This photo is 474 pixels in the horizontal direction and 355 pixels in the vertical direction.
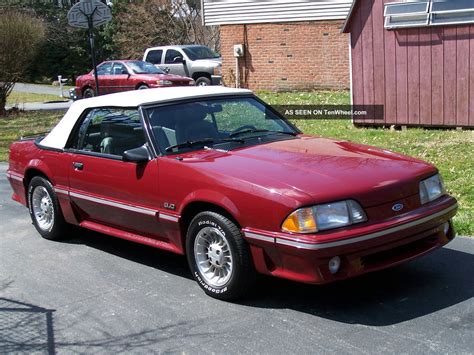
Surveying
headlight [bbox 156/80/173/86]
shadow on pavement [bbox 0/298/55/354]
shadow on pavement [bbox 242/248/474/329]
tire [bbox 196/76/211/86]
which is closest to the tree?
headlight [bbox 156/80/173/86]

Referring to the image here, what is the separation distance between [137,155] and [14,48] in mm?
17088

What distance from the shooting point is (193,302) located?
4.84 meters

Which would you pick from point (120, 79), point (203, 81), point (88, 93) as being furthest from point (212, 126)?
A: point (203, 81)

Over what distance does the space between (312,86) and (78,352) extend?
1620 cm

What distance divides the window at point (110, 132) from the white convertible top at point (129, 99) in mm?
85

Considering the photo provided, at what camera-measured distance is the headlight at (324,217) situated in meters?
4.26

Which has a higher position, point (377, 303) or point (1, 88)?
point (1, 88)

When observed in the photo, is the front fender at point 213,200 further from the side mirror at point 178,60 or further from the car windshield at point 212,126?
the side mirror at point 178,60

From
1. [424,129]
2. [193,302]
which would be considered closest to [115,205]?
[193,302]

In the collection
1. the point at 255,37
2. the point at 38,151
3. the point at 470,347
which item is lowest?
the point at 470,347

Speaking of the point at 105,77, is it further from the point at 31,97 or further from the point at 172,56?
the point at 31,97

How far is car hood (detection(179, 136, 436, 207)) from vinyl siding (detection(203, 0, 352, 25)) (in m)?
14.3

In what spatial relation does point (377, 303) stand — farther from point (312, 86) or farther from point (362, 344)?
A: point (312, 86)

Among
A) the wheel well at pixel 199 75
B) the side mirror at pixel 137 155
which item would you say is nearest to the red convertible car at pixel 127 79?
the wheel well at pixel 199 75
